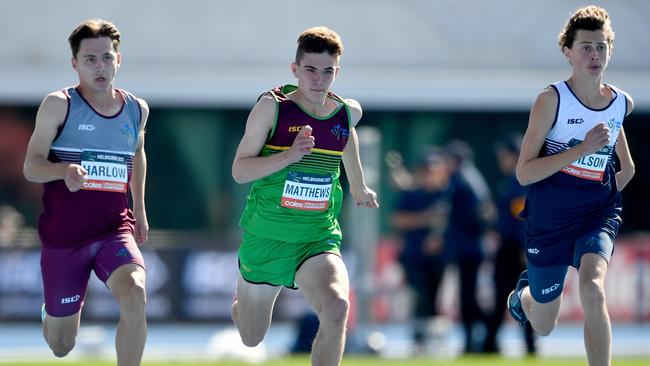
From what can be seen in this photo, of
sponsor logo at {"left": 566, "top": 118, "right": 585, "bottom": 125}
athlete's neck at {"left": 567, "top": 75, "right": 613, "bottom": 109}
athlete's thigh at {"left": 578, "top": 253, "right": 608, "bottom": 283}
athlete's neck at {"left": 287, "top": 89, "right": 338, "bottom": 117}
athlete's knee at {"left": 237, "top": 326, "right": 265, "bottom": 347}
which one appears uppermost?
athlete's neck at {"left": 567, "top": 75, "right": 613, "bottom": 109}

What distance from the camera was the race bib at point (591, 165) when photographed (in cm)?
734

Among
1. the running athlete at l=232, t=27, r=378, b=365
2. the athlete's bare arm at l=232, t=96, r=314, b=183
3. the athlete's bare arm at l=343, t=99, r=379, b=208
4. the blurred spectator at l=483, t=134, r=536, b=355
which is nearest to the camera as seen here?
the athlete's bare arm at l=232, t=96, r=314, b=183

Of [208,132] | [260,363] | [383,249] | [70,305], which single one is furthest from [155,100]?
[70,305]

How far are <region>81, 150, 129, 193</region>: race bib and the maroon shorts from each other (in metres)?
0.28

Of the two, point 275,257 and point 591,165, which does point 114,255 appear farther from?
point 591,165

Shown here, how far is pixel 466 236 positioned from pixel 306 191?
6387 millimetres

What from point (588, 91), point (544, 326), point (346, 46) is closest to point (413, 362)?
point (544, 326)

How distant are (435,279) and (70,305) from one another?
700cm

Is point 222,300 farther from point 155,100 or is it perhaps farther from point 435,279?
point 155,100

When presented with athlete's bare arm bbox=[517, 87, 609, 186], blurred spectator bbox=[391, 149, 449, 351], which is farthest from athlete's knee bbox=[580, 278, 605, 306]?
blurred spectator bbox=[391, 149, 449, 351]

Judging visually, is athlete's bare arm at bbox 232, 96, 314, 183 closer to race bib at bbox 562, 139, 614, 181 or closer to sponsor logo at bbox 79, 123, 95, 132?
sponsor logo at bbox 79, 123, 95, 132

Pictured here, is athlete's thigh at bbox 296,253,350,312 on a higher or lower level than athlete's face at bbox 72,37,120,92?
lower

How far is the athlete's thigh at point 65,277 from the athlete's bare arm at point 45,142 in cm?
48

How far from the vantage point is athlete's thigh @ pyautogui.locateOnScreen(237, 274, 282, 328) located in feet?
24.9
